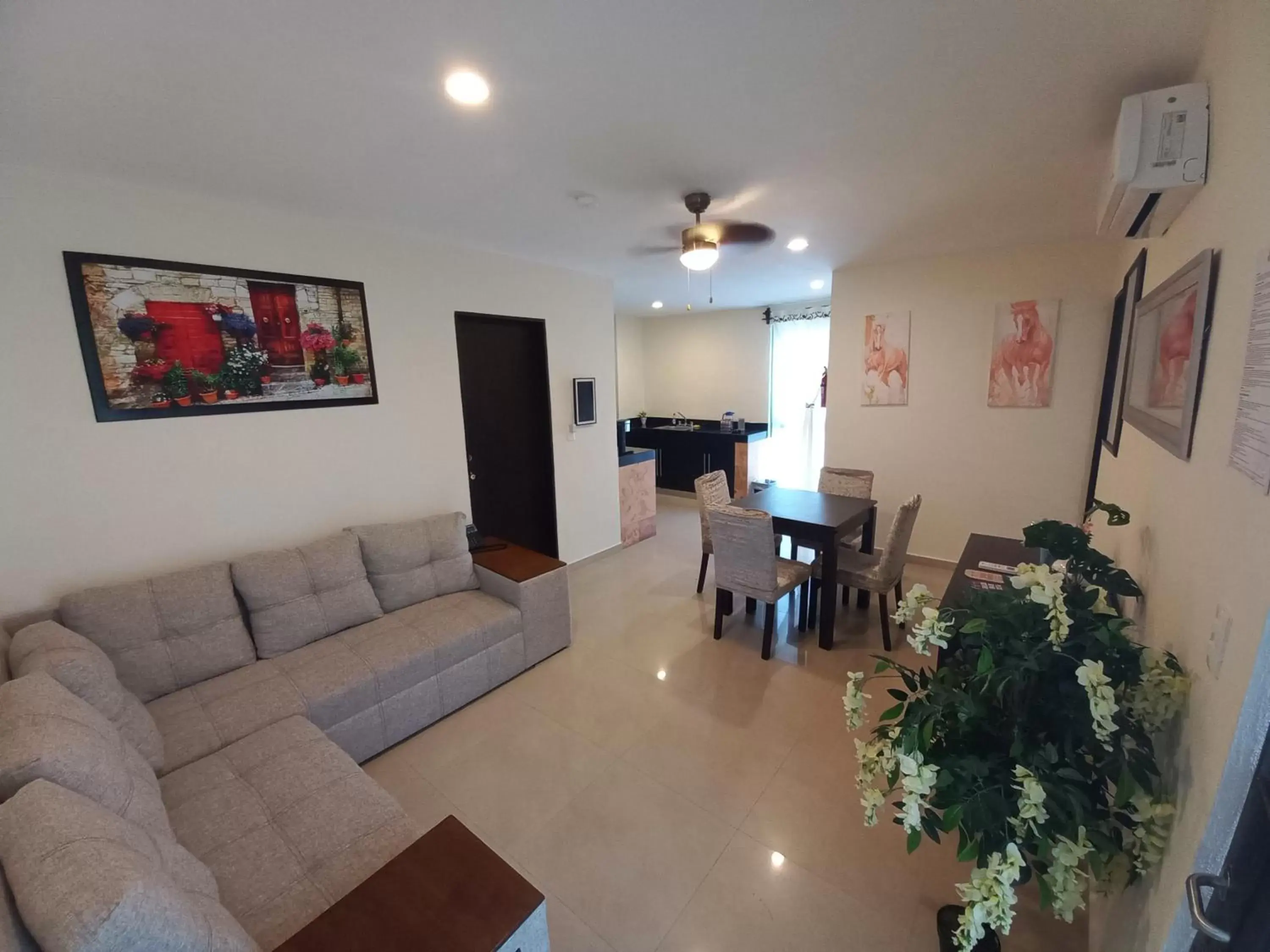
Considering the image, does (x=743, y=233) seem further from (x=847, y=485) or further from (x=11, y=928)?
(x=11, y=928)

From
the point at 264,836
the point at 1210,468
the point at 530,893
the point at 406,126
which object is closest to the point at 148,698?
the point at 264,836

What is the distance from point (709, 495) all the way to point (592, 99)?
2336mm

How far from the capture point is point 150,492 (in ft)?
7.20

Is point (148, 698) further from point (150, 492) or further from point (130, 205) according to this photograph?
point (130, 205)

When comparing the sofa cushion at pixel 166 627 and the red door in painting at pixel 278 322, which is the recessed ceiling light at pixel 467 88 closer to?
the red door in painting at pixel 278 322

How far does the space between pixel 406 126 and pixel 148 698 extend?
2395 mm

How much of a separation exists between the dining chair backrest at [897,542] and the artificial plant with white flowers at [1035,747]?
1649 millimetres

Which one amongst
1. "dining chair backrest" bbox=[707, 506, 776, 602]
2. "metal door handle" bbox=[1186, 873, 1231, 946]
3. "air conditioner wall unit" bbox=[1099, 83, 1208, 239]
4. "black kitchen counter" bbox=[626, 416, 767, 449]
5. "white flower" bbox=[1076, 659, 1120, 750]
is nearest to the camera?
"metal door handle" bbox=[1186, 873, 1231, 946]

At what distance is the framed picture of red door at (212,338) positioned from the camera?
2029 mm

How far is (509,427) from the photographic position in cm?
379

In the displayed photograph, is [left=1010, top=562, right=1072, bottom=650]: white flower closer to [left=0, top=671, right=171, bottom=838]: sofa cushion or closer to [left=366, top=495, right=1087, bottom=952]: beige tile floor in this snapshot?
[left=366, top=495, right=1087, bottom=952]: beige tile floor

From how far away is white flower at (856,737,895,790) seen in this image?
3.73 ft

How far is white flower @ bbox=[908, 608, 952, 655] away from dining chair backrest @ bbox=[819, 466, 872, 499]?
2.61m

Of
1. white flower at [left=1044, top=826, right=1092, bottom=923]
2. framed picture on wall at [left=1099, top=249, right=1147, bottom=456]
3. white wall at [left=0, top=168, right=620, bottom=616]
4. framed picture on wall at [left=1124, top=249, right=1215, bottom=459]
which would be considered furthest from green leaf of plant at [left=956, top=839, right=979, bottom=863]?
white wall at [left=0, top=168, right=620, bottom=616]
